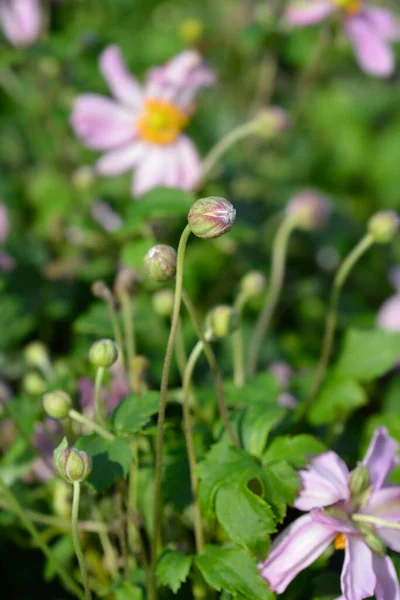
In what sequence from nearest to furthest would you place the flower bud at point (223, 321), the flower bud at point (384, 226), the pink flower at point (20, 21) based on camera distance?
the flower bud at point (223, 321) → the flower bud at point (384, 226) → the pink flower at point (20, 21)

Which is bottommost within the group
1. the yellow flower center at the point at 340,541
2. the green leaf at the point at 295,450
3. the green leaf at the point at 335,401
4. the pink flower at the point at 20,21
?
the yellow flower center at the point at 340,541

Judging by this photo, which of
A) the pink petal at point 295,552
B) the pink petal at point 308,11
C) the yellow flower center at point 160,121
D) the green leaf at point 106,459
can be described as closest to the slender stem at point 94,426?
the green leaf at point 106,459

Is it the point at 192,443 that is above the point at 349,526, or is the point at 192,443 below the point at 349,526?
above

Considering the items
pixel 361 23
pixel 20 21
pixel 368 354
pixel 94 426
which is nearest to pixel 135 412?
pixel 94 426

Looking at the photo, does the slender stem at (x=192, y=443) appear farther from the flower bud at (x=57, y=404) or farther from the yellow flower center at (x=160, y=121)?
the yellow flower center at (x=160, y=121)

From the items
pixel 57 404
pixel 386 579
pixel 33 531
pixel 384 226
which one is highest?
pixel 384 226

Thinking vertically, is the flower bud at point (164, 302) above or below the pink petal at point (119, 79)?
below

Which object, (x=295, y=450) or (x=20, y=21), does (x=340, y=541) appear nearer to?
(x=295, y=450)
